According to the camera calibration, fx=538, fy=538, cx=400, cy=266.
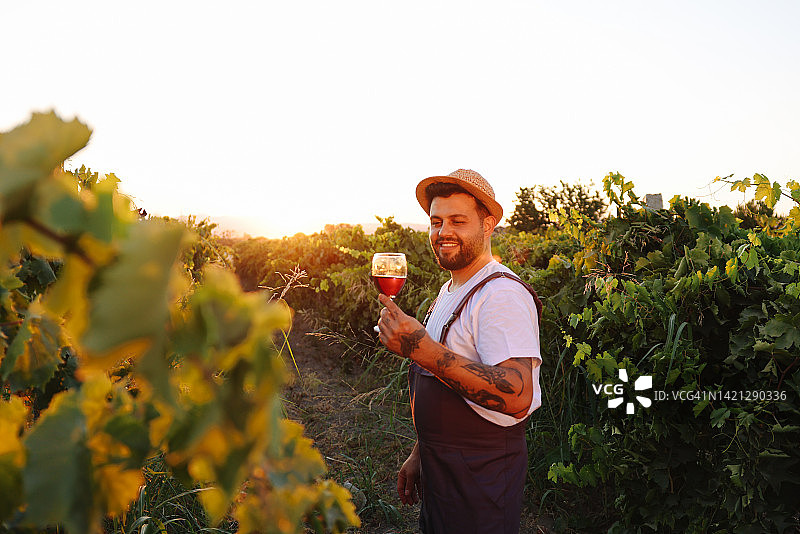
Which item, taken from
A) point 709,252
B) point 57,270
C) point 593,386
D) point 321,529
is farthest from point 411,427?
point 321,529

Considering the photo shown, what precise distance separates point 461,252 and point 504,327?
58 centimetres

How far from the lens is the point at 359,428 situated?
4945 mm

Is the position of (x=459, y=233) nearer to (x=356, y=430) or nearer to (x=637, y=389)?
(x=637, y=389)

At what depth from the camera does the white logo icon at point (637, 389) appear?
9.27ft

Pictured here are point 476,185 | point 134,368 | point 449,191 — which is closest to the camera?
point 134,368

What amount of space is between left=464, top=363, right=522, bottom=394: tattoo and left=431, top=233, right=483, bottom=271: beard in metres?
0.67

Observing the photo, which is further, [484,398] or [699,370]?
[699,370]

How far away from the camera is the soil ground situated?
12.1 feet

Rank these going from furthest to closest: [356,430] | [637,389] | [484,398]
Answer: [356,430] < [637,389] < [484,398]

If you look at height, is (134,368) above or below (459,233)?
below

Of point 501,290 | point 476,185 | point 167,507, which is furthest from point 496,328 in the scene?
point 167,507

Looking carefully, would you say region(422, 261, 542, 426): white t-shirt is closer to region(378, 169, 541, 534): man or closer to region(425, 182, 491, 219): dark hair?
region(378, 169, 541, 534): man

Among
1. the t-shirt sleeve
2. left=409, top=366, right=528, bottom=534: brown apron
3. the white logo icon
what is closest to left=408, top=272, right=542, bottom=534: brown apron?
left=409, top=366, right=528, bottom=534: brown apron

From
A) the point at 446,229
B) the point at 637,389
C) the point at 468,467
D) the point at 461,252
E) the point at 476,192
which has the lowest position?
the point at 468,467
